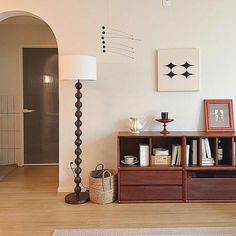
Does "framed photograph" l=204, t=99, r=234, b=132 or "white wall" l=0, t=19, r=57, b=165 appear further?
"white wall" l=0, t=19, r=57, b=165

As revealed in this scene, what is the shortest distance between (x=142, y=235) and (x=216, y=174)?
137cm

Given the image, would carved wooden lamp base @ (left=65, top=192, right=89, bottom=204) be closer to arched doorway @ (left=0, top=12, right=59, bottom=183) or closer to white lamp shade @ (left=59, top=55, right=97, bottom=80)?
white lamp shade @ (left=59, top=55, right=97, bottom=80)

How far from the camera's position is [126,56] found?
3.74 meters

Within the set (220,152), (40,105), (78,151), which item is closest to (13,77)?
(40,105)

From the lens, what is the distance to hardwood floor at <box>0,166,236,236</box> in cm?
279

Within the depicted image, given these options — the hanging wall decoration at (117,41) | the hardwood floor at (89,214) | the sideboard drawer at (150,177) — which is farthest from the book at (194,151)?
the hanging wall decoration at (117,41)

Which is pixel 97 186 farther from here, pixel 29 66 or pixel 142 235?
pixel 29 66

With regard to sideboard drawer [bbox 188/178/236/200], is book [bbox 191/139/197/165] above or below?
above

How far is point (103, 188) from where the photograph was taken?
335 cm

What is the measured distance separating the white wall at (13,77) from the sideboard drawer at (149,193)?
2699 millimetres

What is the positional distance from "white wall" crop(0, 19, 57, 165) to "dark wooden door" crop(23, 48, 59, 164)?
0.35ft

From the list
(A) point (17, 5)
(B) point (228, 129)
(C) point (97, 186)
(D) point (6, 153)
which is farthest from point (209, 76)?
(D) point (6, 153)

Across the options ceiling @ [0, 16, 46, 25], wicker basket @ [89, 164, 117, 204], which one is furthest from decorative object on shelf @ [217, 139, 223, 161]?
ceiling @ [0, 16, 46, 25]

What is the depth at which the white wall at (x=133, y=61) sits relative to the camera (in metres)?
3.70
